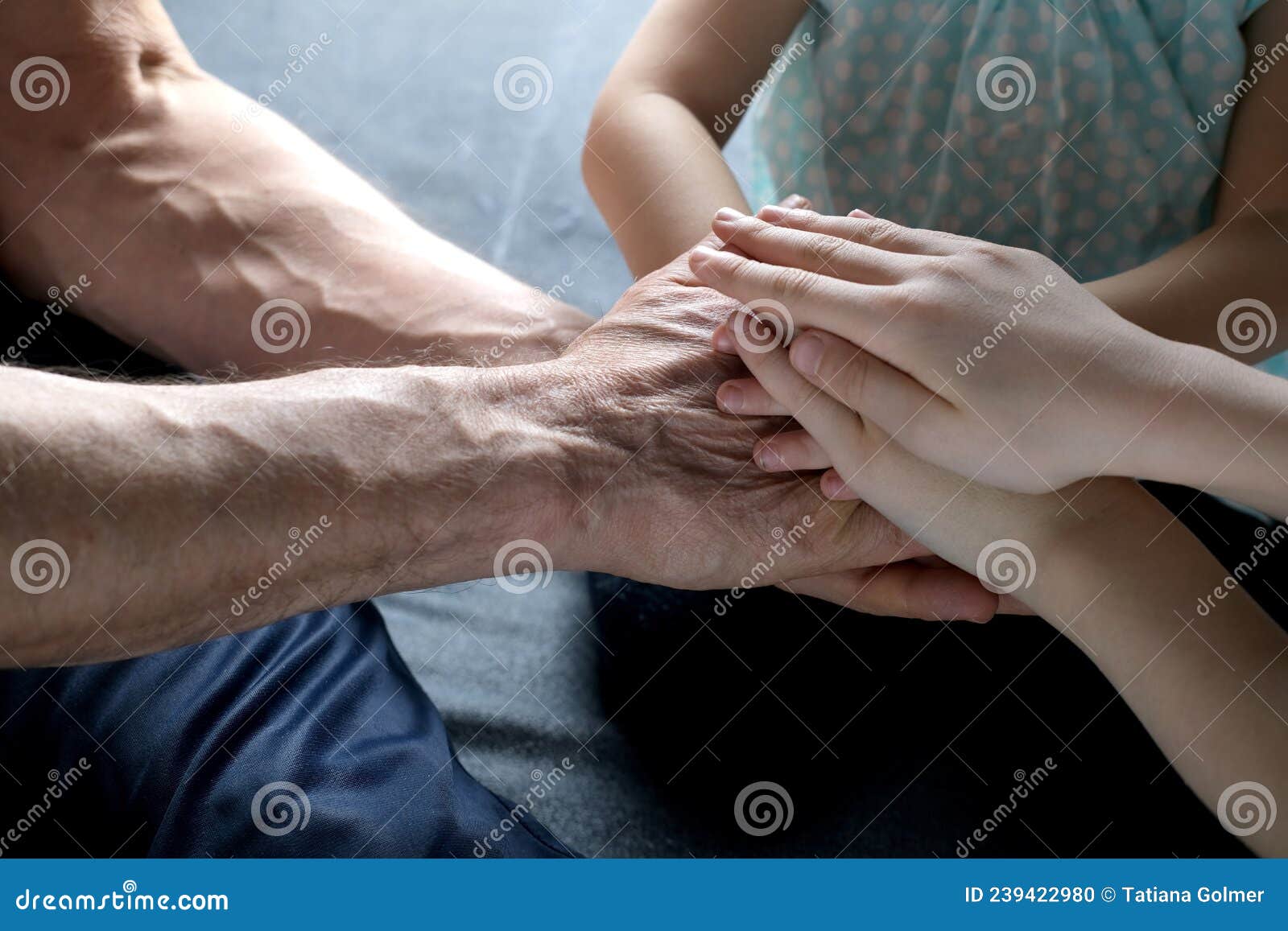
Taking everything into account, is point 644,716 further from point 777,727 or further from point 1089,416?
point 1089,416

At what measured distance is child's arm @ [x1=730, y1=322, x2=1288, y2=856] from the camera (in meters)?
0.94

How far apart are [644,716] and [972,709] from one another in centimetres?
33

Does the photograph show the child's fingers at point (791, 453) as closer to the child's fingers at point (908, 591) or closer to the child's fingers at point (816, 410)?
the child's fingers at point (816, 410)

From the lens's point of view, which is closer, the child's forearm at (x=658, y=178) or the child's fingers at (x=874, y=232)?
the child's fingers at (x=874, y=232)

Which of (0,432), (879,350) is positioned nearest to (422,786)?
(0,432)

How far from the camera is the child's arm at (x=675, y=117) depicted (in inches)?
49.9

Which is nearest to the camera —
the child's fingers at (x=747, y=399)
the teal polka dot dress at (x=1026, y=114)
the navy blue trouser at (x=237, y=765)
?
the navy blue trouser at (x=237, y=765)

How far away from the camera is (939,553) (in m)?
1.09

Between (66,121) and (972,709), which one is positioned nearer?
(972,709)

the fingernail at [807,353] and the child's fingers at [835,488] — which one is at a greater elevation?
the fingernail at [807,353]

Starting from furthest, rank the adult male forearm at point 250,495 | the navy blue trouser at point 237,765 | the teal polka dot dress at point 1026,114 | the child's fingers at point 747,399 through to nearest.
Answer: the teal polka dot dress at point 1026,114, the child's fingers at point 747,399, the navy blue trouser at point 237,765, the adult male forearm at point 250,495

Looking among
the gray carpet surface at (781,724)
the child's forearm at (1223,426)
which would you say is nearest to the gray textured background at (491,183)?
the gray carpet surface at (781,724)

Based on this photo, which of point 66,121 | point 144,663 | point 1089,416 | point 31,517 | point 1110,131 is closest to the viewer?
point 31,517

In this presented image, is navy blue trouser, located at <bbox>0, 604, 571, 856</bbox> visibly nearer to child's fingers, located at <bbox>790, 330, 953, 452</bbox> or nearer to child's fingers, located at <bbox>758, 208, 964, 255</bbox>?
child's fingers, located at <bbox>790, 330, 953, 452</bbox>
